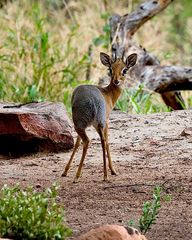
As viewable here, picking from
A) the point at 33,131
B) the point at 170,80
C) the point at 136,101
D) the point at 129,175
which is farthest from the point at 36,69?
the point at 129,175

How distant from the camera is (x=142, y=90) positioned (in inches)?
368

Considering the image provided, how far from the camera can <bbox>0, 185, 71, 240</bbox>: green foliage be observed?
3.66 metres

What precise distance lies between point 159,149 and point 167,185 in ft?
4.39

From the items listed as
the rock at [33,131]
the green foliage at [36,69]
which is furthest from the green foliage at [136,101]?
the rock at [33,131]

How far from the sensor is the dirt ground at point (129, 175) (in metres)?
4.60

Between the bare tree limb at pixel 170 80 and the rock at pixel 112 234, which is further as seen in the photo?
the bare tree limb at pixel 170 80

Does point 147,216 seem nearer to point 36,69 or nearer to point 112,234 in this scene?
point 112,234

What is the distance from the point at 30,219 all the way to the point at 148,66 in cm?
617

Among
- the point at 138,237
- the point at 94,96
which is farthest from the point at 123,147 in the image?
the point at 138,237

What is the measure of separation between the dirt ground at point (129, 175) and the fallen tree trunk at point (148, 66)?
1.30 metres

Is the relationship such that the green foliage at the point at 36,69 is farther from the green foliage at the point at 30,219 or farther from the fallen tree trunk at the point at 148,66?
the green foliage at the point at 30,219

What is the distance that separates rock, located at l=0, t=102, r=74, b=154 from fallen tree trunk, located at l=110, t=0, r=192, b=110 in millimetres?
2440

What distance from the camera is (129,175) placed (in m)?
5.85

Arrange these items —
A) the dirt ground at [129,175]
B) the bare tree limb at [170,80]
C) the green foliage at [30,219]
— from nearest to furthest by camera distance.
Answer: the green foliage at [30,219]
the dirt ground at [129,175]
the bare tree limb at [170,80]
